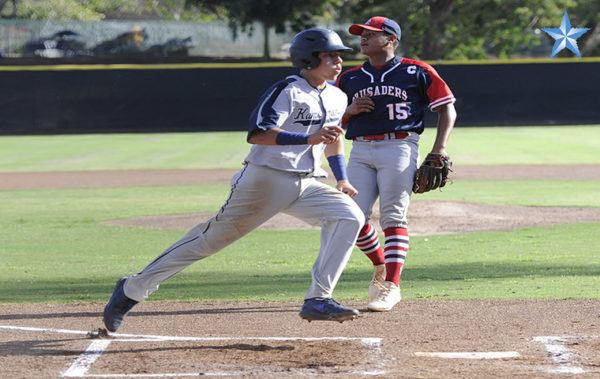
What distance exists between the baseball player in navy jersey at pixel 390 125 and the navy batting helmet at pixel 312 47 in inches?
45.1

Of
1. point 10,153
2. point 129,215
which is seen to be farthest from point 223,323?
point 10,153

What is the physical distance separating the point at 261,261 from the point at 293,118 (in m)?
4.22

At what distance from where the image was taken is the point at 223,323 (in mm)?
6773

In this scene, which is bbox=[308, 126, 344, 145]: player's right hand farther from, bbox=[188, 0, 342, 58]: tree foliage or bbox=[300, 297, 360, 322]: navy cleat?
bbox=[188, 0, 342, 58]: tree foliage

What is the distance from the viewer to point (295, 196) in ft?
19.9

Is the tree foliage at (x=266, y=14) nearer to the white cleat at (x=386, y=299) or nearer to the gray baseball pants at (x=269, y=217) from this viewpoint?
the white cleat at (x=386, y=299)

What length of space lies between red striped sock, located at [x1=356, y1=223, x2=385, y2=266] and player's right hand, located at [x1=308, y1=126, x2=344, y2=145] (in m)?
1.70

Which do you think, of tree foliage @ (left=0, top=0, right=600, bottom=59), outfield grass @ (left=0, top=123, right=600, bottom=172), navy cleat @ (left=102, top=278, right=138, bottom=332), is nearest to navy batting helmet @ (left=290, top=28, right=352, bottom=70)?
navy cleat @ (left=102, top=278, right=138, bottom=332)

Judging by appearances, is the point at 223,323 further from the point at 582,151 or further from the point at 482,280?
the point at 582,151

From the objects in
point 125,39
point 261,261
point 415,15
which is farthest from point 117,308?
point 415,15

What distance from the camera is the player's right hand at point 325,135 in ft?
18.7

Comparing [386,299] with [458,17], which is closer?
[386,299]

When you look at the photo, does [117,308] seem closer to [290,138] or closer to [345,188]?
[290,138]

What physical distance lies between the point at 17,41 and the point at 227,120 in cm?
1277
